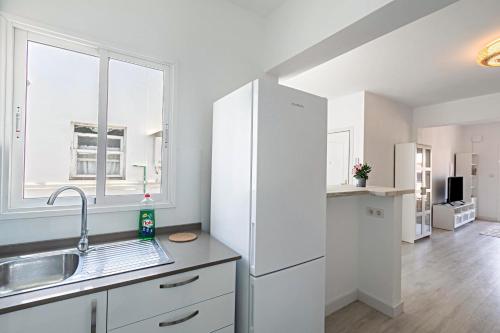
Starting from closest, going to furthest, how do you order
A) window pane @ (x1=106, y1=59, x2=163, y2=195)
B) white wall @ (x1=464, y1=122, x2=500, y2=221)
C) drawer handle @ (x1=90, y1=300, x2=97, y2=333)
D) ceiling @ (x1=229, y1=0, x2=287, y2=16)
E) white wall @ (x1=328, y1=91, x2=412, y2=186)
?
drawer handle @ (x1=90, y1=300, x2=97, y2=333) → window pane @ (x1=106, y1=59, x2=163, y2=195) → ceiling @ (x1=229, y1=0, x2=287, y2=16) → white wall @ (x1=328, y1=91, x2=412, y2=186) → white wall @ (x1=464, y1=122, x2=500, y2=221)

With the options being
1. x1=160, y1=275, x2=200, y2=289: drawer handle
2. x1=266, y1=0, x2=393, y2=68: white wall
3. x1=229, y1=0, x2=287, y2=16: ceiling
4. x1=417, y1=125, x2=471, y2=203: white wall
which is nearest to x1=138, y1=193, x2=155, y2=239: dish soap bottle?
x1=160, y1=275, x2=200, y2=289: drawer handle

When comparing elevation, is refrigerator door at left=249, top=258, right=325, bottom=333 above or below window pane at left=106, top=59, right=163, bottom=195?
below

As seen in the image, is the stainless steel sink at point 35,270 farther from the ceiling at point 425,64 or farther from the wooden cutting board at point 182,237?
the ceiling at point 425,64

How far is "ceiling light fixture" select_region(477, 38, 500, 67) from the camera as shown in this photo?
236 centimetres

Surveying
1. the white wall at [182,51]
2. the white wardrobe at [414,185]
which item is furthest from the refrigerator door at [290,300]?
the white wardrobe at [414,185]

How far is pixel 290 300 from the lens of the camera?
1.41 metres

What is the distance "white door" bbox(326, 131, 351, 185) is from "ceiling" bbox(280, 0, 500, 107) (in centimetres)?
80

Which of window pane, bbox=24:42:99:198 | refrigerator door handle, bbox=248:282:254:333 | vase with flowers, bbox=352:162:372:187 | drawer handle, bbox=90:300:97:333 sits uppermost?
window pane, bbox=24:42:99:198

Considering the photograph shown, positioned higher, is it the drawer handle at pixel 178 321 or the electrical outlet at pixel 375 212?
the electrical outlet at pixel 375 212

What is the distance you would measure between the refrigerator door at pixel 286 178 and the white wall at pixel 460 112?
4512 mm

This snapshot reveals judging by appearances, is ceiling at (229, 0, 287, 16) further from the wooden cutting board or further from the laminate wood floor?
the laminate wood floor

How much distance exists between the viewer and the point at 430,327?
6.61 ft

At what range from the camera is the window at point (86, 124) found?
140 cm

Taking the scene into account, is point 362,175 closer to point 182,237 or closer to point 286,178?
point 286,178
